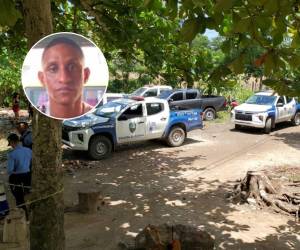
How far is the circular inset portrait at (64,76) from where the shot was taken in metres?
2.71

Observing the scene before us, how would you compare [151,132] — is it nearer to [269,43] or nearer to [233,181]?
[233,181]

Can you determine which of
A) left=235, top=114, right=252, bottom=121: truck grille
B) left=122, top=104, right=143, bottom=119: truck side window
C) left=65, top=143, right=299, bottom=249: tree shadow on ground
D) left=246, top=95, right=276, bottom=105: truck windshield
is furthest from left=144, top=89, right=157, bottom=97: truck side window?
left=65, top=143, right=299, bottom=249: tree shadow on ground

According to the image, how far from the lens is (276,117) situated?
18.0m

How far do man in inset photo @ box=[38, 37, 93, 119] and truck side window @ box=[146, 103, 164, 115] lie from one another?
1137cm

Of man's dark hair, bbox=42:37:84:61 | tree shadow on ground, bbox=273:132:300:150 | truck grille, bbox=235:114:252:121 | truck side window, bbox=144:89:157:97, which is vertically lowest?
tree shadow on ground, bbox=273:132:300:150

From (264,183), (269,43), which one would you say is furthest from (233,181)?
(269,43)

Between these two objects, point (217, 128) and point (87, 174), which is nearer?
point (87, 174)

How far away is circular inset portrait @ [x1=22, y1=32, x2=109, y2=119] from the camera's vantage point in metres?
2.71

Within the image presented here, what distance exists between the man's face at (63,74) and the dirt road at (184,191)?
4638mm

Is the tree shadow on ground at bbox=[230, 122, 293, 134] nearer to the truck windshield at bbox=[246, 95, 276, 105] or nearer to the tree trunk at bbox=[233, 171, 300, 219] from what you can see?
the truck windshield at bbox=[246, 95, 276, 105]

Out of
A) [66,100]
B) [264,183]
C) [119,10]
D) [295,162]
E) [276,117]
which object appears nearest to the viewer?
[66,100]

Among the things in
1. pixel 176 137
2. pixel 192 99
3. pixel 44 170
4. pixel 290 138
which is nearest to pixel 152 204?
pixel 44 170

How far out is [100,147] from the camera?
13070 millimetres

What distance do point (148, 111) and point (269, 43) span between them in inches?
445
